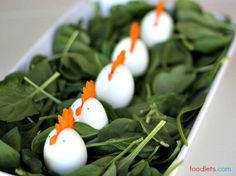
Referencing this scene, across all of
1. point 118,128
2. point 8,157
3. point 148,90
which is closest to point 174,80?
point 148,90

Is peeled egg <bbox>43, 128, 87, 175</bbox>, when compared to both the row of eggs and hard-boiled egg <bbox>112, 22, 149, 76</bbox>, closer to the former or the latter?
the row of eggs

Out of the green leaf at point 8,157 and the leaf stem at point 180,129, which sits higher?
the green leaf at point 8,157

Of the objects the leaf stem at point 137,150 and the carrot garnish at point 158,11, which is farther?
the carrot garnish at point 158,11

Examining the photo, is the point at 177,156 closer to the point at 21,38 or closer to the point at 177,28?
the point at 177,28

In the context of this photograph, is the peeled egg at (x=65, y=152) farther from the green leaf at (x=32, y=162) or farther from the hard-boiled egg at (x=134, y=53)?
the hard-boiled egg at (x=134, y=53)

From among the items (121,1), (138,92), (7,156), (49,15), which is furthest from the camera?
(49,15)

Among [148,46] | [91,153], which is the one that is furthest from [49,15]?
[91,153]

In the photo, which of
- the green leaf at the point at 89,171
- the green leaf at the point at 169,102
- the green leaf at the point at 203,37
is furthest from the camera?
the green leaf at the point at 203,37

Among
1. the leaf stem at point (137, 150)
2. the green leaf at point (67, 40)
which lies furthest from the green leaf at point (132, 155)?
the green leaf at point (67, 40)
